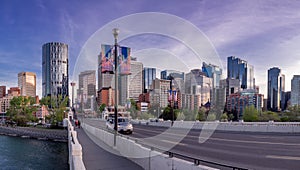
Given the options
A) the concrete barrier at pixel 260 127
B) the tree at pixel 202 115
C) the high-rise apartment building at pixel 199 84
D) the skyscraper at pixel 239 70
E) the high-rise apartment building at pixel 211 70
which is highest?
the skyscraper at pixel 239 70

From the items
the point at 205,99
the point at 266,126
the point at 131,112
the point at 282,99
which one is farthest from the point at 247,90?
the point at 266,126

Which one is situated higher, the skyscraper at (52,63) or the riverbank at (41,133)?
the skyscraper at (52,63)

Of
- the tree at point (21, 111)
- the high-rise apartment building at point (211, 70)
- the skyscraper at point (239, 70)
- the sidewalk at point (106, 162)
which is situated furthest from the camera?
the tree at point (21, 111)

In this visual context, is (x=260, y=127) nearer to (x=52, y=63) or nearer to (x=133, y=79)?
(x=133, y=79)

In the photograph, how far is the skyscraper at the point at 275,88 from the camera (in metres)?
→ 111

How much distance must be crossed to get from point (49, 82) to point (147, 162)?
473ft

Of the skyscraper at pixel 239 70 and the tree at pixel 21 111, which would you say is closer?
the skyscraper at pixel 239 70

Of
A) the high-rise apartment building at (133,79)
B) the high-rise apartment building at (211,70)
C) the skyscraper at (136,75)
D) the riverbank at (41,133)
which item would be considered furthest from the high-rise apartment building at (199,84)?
the riverbank at (41,133)

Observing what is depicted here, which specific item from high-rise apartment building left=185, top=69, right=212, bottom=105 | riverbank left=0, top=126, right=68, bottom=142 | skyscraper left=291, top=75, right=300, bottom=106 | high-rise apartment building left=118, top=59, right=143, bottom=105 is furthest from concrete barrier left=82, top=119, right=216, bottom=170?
skyscraper left=291, top=75, right=300, bottom=106

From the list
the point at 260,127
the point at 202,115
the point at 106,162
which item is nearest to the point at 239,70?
the point at 202,115

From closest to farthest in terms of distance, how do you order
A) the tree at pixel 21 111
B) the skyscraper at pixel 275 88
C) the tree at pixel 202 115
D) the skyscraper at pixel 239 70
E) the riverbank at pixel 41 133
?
the tree at pixel 202 115, the riverbank at pixel 41 133, the skyscraper at pixel 239 70, the tree at pixel 21 111, the skyscraper at pixel 275 88

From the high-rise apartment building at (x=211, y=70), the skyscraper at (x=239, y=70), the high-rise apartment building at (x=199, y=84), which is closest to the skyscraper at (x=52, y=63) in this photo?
the skyscraper at (x=239, y=70)

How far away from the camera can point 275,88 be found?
11606 cm

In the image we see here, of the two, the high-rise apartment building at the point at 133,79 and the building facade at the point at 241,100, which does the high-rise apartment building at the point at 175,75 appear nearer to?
the high-rise apartment building at the point at 133,79
